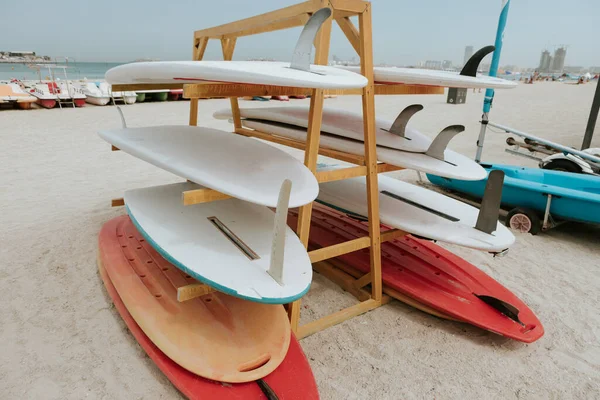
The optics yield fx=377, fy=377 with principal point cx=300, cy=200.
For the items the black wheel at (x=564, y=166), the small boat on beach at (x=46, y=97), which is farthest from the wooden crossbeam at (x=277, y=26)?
the small boat on beach at (x=46, y=97)

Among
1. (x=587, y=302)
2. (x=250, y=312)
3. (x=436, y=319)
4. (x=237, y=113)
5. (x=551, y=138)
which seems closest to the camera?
(x=250, y=312)

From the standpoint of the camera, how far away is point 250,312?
2301 millimetres

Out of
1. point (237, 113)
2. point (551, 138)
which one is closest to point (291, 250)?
point (237, 113)

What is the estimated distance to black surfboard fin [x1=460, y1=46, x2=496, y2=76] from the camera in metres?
2.57

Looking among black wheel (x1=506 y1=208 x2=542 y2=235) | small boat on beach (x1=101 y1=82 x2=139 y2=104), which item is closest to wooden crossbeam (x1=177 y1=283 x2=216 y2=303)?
black wheel (x1=506 y1=208 x2=542 y2=235)

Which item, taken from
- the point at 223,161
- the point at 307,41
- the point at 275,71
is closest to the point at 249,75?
the point at 275,71

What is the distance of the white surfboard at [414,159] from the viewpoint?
249cm

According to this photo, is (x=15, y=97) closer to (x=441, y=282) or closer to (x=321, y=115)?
(x=321, y=115)

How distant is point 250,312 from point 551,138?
31.8 ft

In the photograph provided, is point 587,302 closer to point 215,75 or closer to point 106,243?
point 215,75

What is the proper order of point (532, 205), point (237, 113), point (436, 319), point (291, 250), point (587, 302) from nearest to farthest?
point (291, 250)
point (436, 319)
point (587, 302)
point (237, 113)
point (532, 205)

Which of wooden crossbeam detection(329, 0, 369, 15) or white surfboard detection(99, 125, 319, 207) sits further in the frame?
wooden crossbeam detection(329, 0, 369, 15)

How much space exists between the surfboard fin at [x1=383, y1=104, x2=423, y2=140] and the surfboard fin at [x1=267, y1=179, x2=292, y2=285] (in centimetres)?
159

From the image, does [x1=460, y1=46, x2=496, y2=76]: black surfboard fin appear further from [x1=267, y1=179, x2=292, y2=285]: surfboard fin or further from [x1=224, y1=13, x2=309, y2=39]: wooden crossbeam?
[x1=267, y1=179, x2=292, y2=285]: surfboard fin
